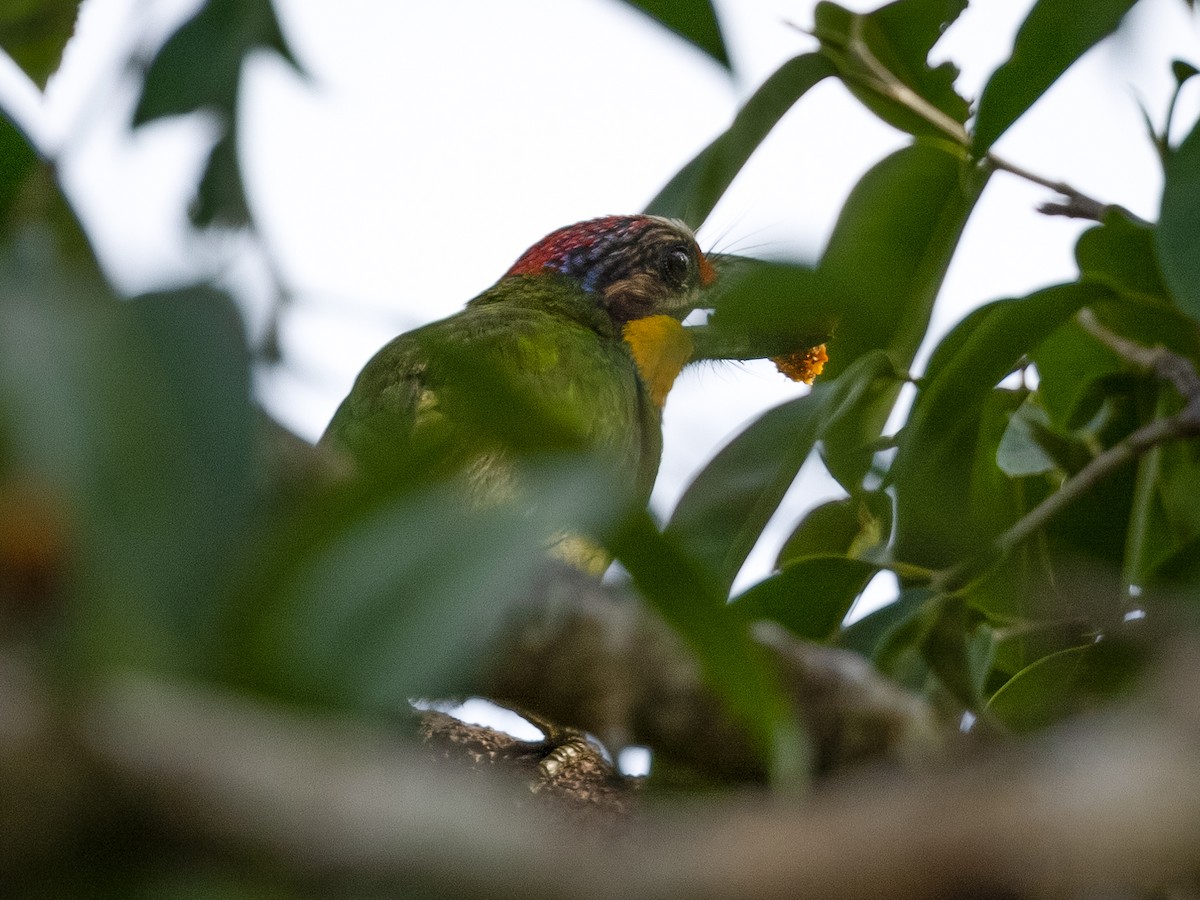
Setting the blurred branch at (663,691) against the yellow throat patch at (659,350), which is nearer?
the blurred branch at (663,691)

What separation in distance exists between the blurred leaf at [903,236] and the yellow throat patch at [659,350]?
556 millimetres

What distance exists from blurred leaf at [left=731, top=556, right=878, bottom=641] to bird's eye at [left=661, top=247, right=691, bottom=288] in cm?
Answer: 115

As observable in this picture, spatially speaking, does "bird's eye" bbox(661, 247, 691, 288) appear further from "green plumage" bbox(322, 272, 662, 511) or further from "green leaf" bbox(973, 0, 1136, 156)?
"green leaf" bbox(973, 0, 1136, 156)

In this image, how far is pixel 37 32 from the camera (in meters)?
1.46

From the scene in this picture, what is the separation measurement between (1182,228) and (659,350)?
115 centimetres

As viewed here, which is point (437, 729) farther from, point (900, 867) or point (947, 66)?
point (900, 867)

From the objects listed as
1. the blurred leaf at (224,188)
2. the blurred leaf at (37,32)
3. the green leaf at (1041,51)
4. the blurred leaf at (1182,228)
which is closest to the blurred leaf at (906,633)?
the blurred leaf at (1182,228)

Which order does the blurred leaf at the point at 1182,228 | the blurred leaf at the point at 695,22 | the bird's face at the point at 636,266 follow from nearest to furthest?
the blurred leaf at the point at 695,22, the blurred leaf at the point at 1182,228, the bird's face at the point at 636,266

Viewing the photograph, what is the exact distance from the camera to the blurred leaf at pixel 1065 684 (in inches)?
56.7

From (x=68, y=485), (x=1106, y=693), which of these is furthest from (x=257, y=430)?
(x=1106, y=693)

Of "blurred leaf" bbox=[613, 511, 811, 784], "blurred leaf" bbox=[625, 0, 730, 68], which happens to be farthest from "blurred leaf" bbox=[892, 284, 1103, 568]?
"blurred leaf" bbox=[613, 511, 811, 784]

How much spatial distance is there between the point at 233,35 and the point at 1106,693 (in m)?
1.07

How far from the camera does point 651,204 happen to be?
1869 mm

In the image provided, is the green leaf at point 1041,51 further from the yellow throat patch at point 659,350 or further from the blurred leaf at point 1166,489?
the yellow throat patch at point 659,350
